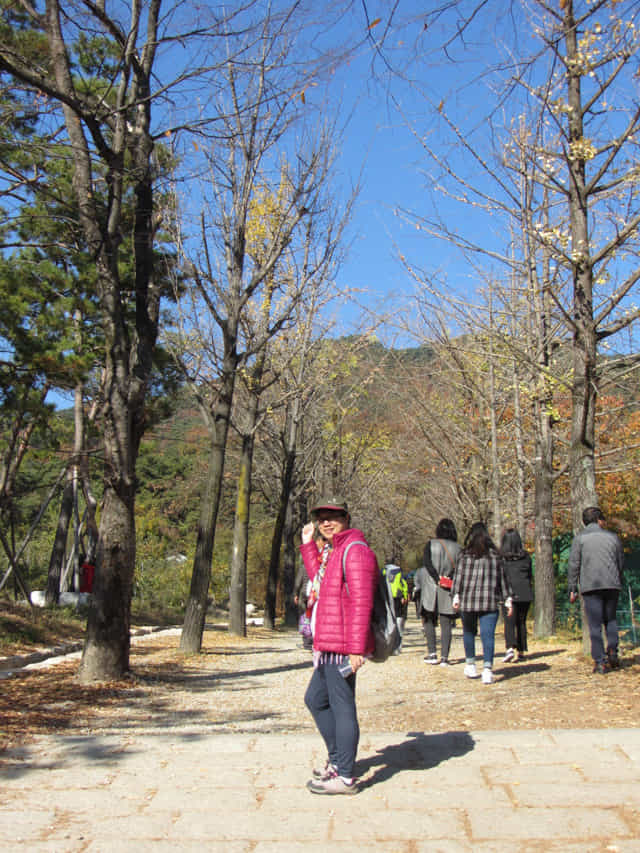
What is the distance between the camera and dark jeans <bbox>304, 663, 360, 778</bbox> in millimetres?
4312

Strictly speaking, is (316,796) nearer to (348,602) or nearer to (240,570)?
(348,602)

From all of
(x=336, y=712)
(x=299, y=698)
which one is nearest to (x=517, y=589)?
(x=299, y=698)

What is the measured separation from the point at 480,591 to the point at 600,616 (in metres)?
1.23

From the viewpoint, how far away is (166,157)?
10797 millimetres

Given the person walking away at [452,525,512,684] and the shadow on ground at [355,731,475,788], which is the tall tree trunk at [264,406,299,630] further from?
the shadow on ground at [355,731,475,788]

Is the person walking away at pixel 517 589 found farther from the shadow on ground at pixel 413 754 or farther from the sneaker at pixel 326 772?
the sneaker at pixel 326 772

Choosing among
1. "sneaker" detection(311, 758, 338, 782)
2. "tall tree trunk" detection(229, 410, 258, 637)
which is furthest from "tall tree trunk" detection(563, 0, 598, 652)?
"tall tree trunk" detection(229, 410, 258, 637)

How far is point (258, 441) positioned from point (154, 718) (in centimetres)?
1822

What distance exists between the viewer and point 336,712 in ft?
14.5

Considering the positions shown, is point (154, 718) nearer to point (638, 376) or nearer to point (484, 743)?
point (484, 743)

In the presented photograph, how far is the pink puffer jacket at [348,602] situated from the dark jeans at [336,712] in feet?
0.52

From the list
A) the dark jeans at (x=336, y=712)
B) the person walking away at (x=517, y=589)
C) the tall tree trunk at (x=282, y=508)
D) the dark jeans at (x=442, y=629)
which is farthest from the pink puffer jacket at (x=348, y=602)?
the tall tree trunk at (x=282, y=508)

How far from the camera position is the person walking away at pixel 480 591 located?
28.0 ft

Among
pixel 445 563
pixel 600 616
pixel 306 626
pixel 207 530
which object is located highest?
pixel 207 530
